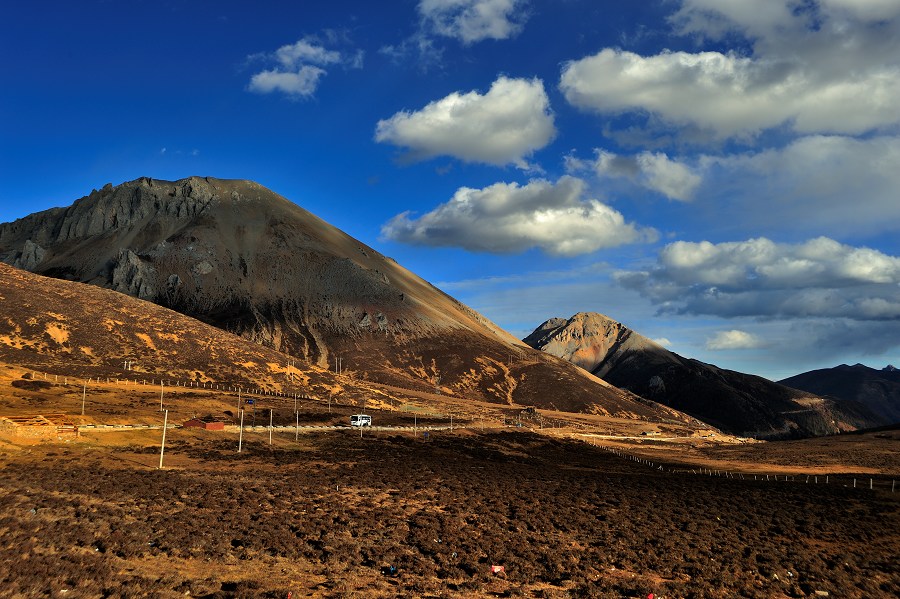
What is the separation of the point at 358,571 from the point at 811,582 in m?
21.7

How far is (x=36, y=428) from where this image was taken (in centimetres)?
5156

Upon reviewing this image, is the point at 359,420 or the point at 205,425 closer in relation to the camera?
the point at 205,425

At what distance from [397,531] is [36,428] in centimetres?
4046

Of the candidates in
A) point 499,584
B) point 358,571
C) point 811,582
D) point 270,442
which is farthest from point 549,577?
point 270,442

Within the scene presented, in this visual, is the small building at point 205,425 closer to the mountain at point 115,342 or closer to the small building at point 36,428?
the small building at point 36,428

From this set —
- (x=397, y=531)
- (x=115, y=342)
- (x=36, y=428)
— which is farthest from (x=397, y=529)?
(x=115, y=342)

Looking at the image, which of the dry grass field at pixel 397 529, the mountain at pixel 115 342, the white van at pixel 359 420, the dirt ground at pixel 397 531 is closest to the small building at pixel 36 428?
the dry grass field at pixel 397 529

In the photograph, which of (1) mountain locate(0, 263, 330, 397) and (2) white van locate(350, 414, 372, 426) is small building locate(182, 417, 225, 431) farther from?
(1) mountain locate(0, 263, 330, 397)

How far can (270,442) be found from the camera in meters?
66.1

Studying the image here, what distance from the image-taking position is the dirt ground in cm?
2255

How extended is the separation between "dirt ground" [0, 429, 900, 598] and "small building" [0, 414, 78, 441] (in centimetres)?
281

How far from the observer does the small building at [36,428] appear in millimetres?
49656

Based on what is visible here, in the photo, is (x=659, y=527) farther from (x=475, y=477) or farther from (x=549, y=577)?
(x=475, y=477)

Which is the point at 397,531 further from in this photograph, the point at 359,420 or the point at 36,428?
the point at 359,420
